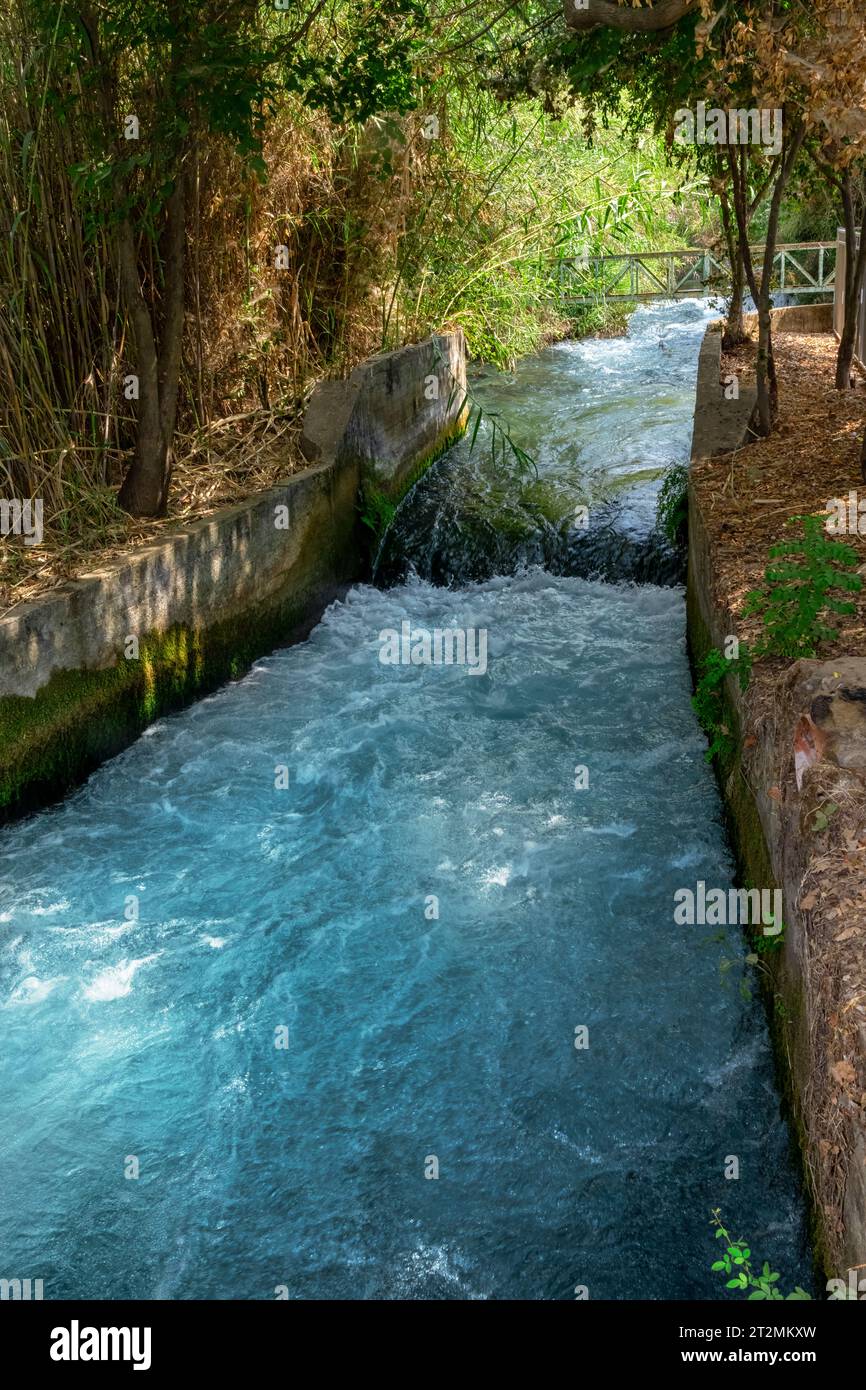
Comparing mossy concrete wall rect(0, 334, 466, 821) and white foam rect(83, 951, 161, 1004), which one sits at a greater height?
mossy concrete wall rect(0, 334, 466, 821)

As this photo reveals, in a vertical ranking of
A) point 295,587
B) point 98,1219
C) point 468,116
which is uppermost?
point 468,116

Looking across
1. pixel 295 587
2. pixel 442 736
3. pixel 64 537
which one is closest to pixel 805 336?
pixel 295 587

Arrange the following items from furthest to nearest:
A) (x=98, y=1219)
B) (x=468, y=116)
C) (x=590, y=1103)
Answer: (x=468, y=116) < (x=590, y=1103) < (x=98, y=1219)

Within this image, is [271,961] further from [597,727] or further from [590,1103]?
[597,727]

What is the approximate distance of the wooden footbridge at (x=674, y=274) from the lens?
50.0ft

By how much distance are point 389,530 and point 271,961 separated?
17.0ft

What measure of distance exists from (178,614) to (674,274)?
13945 mm

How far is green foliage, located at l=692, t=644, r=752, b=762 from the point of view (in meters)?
5.01

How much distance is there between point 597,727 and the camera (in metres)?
6.78
